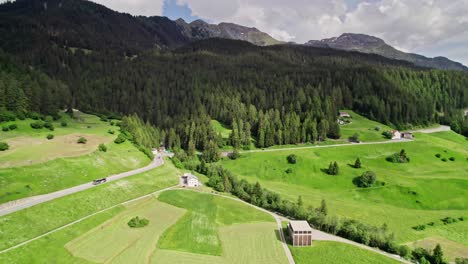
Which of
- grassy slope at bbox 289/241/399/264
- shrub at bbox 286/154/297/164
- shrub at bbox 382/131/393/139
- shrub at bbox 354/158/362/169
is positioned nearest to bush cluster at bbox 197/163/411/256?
grassy slope at bbox 289/241/399/264

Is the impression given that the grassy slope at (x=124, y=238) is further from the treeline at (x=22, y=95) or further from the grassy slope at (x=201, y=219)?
the treeline at (x=22, y=95)

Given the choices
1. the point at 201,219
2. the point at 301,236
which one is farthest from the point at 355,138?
the point at 201,219

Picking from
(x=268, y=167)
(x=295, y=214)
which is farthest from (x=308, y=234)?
(x=268, y=167)

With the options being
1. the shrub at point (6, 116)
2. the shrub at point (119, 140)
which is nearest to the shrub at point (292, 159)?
the shrub at point (119, 140)

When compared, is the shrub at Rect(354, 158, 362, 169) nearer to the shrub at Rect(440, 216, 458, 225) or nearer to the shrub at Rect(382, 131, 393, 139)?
the shrub at Rect(440, 216, 458, 225)

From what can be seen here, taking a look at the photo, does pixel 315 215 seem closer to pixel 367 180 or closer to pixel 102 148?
pixel 367 180

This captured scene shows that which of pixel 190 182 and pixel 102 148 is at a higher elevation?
pixel 102 148

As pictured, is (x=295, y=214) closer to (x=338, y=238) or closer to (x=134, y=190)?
(x=338, y=238)
